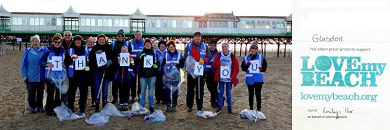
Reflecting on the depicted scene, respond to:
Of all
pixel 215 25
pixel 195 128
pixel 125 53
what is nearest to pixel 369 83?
pixel 195 128

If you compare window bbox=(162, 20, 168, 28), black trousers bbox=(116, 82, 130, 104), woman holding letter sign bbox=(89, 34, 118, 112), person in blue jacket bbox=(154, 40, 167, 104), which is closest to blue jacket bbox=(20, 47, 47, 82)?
woman holding letter sign bbox=(89, 34, 118, 112)

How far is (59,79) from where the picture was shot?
682 centimetres

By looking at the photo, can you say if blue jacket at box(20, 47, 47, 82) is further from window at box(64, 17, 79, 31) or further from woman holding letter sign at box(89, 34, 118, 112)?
window at box(64, 17, 79, 31)

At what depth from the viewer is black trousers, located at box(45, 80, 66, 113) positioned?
22.9 ft

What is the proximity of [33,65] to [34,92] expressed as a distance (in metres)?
0.63

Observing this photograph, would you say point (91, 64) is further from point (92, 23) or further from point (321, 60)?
point (92, 23)

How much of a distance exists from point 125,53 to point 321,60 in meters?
4.36

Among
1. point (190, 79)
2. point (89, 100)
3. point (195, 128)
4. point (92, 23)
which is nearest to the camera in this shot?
point (195, 128)

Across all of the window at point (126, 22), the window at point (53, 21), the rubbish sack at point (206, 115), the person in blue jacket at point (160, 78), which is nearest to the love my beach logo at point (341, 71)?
the rubbish sack at point (206, 115)

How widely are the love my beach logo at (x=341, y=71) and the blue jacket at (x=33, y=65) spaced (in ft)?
17.4

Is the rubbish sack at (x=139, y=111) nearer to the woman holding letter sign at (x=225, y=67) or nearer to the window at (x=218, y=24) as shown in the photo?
the woman holding letter sign at (x=225, y=67)

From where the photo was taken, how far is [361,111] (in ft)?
13.9

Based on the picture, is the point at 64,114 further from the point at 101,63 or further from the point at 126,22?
the point at 126,22

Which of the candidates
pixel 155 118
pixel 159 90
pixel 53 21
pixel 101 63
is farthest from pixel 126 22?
pixel 155 118
